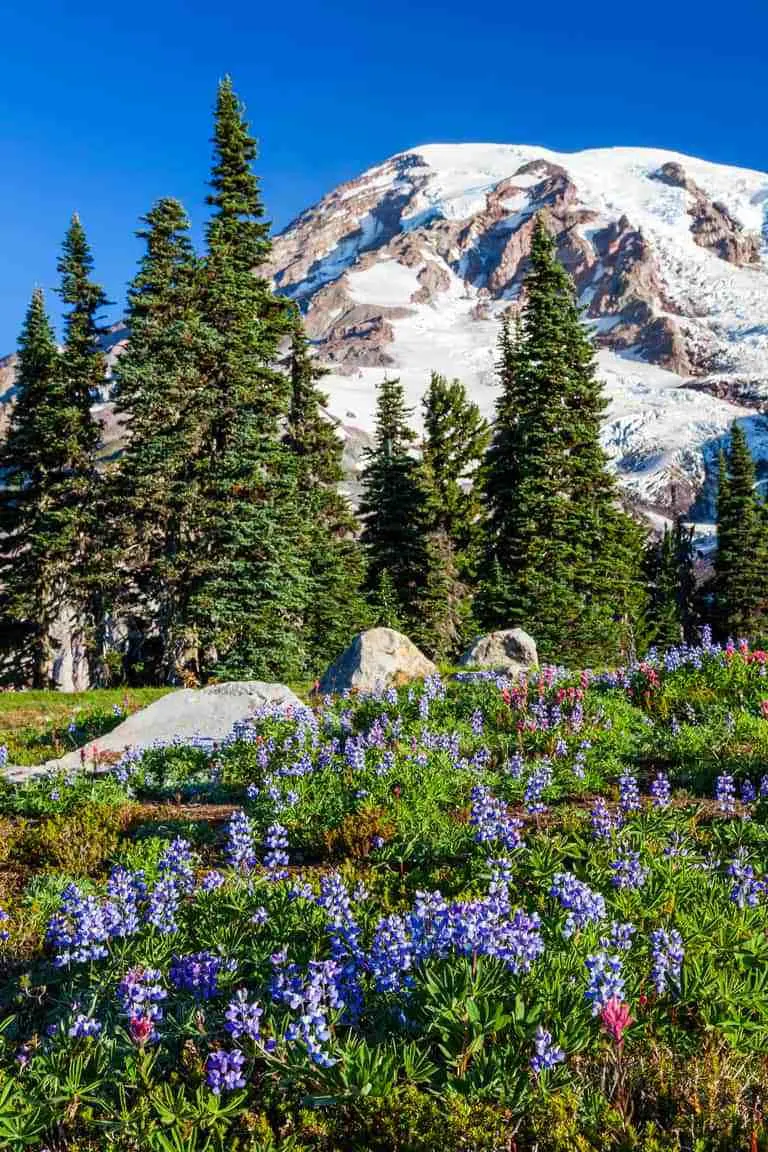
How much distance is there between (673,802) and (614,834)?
1.91m

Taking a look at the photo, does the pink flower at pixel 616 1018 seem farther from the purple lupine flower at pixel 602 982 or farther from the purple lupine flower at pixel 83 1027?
the purple lupine flower at pixel 83 1027

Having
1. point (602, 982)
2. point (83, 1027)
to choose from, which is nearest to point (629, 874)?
point (602, 982)

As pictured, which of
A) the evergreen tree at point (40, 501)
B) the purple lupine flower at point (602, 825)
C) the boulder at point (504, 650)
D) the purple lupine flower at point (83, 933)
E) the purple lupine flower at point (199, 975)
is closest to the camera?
the purple lupine flower at point (199, 975)

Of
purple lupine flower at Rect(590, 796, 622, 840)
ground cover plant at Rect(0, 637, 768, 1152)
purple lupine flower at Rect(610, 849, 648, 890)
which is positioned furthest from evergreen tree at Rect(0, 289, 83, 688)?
purple lupine flower at Rect(610, 849, 648, 890)

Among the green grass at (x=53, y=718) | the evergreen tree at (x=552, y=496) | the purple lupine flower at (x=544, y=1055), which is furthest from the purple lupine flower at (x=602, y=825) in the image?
the evergreen tree at (x=552, y=496)

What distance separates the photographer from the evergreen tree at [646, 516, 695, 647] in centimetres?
5066

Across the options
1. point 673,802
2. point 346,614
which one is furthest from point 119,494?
point 673,802

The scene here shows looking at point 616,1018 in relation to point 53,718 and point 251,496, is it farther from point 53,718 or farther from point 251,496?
point 251,496

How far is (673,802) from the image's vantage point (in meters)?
7.27

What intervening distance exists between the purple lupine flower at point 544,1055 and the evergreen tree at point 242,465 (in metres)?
20.1

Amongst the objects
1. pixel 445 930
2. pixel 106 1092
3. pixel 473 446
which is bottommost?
pixel 106 1092

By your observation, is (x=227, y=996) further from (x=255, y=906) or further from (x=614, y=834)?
(x=614, y=834)

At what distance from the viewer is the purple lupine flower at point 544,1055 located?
9.99 ft

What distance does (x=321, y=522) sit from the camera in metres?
35.1
